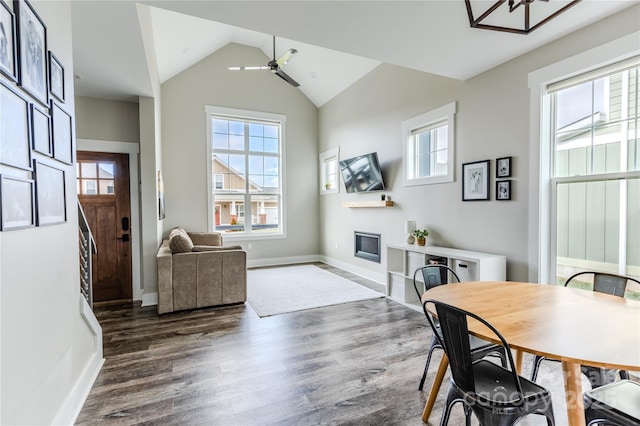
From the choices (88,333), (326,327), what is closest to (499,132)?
(326,327)

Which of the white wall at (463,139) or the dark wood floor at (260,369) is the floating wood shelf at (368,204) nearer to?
the white wall at (463,139)

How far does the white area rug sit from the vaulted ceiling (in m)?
3.05

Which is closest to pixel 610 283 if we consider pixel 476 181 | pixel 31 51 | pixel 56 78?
pixel 476 181

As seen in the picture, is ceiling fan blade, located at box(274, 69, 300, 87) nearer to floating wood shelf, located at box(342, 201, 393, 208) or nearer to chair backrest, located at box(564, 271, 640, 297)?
floating wood shelf, located at box(342, 201, 393, 208)

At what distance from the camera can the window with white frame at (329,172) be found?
656cm

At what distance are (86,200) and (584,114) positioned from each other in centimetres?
585

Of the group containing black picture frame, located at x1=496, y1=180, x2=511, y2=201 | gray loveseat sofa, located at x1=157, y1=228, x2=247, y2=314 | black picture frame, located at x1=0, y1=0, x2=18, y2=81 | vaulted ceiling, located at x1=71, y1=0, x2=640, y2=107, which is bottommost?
gray loveseat sofa, located at x1=157, y1=228, x2=247, y2=314

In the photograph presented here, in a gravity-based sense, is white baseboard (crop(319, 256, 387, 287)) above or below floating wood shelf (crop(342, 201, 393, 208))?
below

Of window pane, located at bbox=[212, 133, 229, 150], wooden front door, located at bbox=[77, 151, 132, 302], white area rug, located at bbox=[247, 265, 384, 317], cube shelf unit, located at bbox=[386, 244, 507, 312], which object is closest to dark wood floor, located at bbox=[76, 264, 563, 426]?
white area rug, located at bbox=[247, 265, 384, 317]

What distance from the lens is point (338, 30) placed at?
2650 millimetres

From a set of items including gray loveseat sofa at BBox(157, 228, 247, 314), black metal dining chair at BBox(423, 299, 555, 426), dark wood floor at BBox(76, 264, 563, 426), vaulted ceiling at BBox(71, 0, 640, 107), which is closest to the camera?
black metal dining chair at BBox(423, 299, 555, 426)

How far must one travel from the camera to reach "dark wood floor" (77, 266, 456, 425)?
197 centimetres

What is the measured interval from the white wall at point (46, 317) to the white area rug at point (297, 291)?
1967mm

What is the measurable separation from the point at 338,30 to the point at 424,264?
9.09ft
